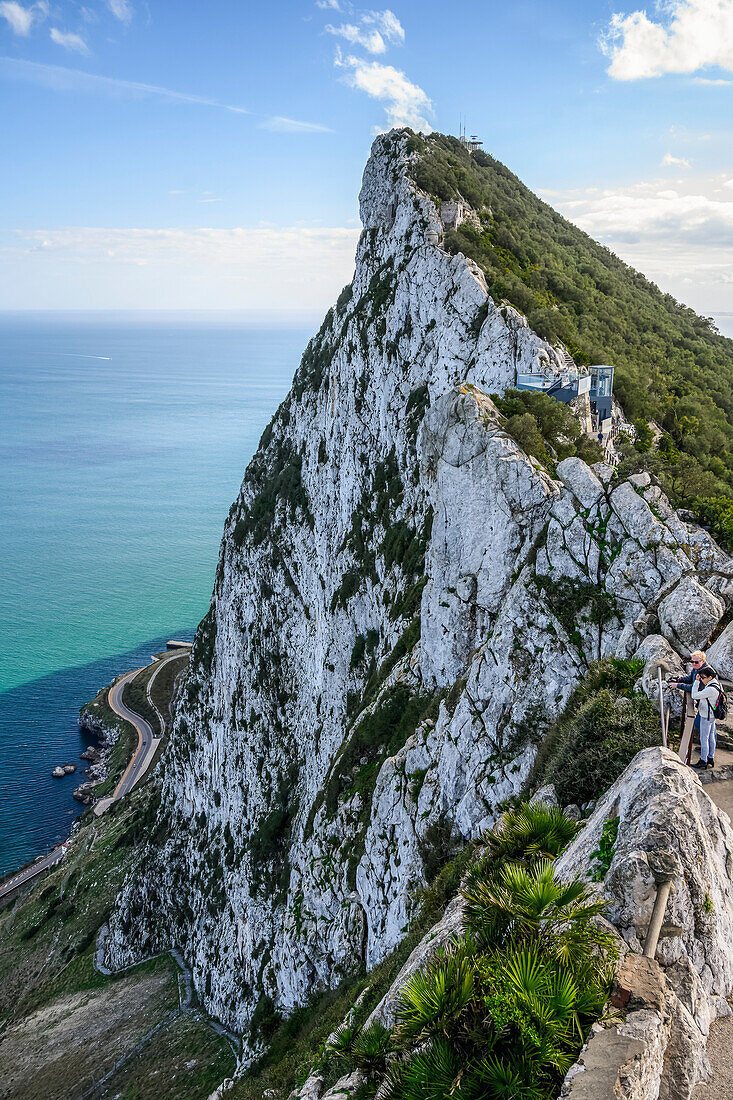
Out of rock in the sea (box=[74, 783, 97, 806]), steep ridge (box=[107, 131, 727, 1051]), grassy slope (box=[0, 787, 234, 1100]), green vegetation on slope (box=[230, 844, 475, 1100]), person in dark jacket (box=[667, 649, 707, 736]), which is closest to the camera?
person in dark jacket (box=[667, 649, 707, 736])

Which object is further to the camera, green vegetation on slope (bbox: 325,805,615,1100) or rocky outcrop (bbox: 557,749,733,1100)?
rocky outcrop (bbox: 557,749,733,1100)

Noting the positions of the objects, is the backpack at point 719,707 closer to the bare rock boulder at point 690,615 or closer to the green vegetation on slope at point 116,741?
the bare rock boulder at point 690,615

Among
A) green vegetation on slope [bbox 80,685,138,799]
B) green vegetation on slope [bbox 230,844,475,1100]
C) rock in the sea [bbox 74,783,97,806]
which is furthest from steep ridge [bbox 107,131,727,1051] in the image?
rock in the sea [bbox 74,783,97,806]

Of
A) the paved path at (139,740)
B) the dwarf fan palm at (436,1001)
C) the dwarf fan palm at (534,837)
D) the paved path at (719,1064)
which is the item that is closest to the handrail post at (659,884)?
the paved path at (719,1064)

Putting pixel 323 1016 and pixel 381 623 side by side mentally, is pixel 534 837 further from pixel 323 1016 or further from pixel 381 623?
pixel 381 623

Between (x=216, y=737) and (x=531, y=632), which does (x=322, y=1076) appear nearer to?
(x=531, y=632)

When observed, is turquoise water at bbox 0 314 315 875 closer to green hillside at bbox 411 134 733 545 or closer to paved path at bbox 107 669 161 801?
paved path at bbox 107 669 161 801
